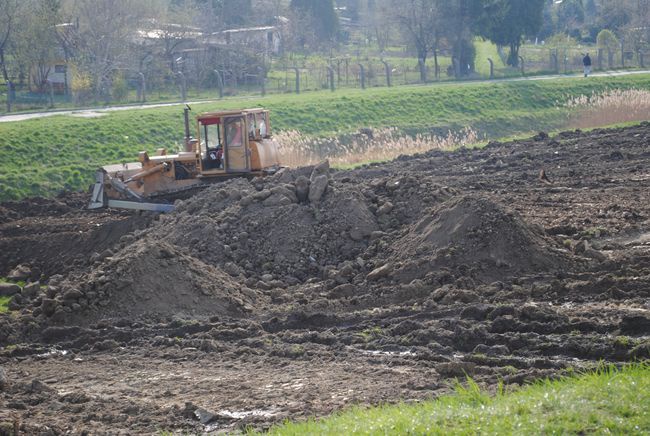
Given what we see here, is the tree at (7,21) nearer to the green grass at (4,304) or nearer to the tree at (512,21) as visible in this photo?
the tree at (512,21)

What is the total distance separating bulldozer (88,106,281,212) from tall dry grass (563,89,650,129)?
779 inches

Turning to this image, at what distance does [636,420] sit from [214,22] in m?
68.2

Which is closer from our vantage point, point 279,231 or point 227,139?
point 279,231

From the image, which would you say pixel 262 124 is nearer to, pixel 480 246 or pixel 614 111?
pixel 480 246

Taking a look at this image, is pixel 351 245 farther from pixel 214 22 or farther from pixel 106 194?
pixel 214 22

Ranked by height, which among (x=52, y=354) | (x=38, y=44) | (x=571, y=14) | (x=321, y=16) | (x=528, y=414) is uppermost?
(x=321, y=16)

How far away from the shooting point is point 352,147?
122 feet

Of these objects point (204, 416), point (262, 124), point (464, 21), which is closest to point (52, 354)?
point (204, 416)

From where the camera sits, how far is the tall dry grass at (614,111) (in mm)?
39281

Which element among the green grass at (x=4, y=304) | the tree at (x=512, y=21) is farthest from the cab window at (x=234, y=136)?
the tree at (x=512, y=21)

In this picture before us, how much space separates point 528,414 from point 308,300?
7.78 meters

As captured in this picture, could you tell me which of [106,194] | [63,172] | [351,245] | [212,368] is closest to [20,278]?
[106,194]

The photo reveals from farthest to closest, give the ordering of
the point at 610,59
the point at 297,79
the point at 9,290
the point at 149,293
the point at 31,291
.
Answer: the point at 610,59
the point at 297,79
the point at 9,290
the point at 31,291
the point at 149,293

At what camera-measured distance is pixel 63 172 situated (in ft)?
105
